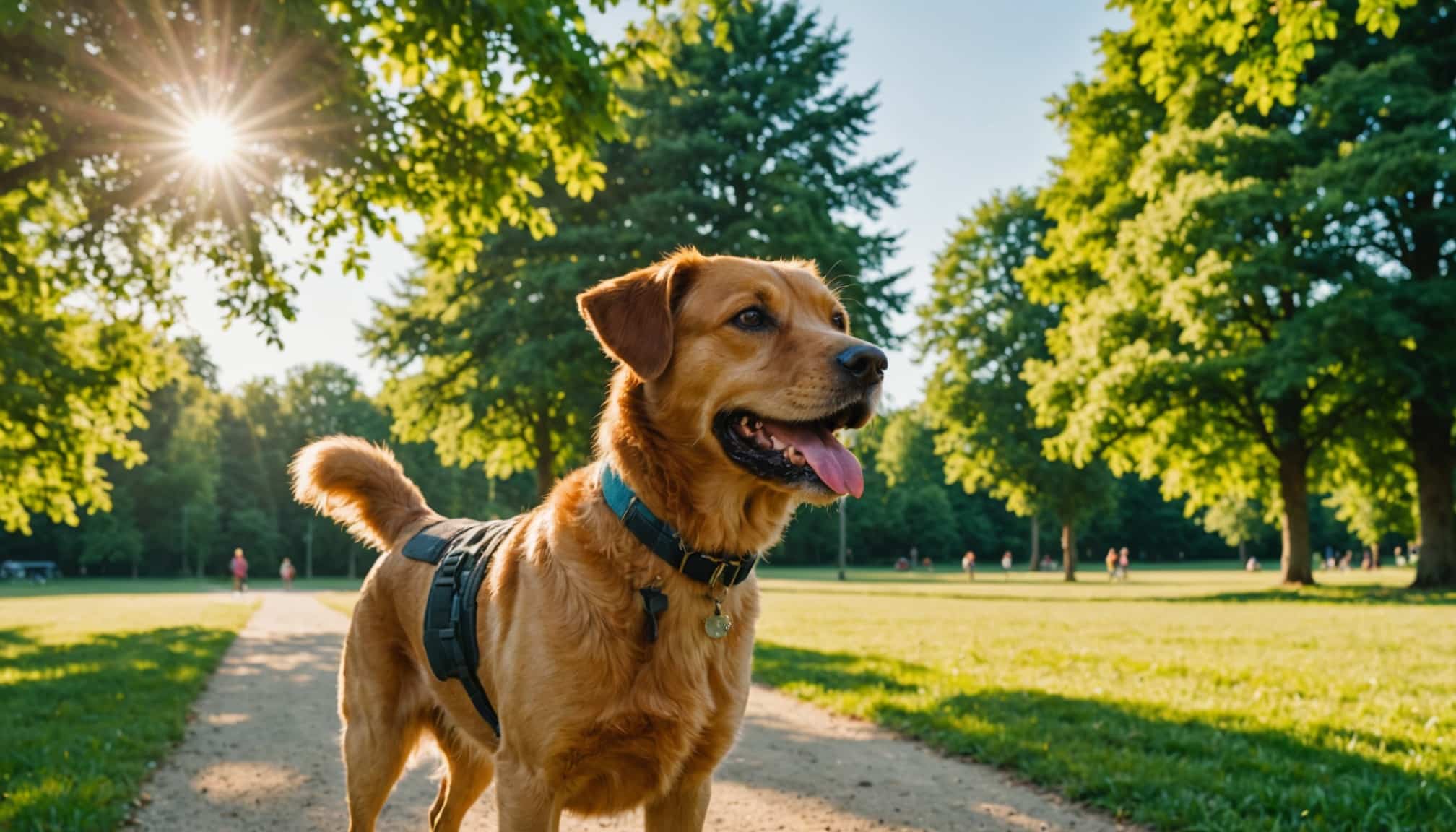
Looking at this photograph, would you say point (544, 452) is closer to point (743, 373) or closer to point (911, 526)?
point (743, 373)

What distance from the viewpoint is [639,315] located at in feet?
10.6

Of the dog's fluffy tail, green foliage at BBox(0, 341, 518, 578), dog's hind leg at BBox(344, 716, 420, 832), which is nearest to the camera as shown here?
dog's hind leg at BBox(344, 716, 420, 832)

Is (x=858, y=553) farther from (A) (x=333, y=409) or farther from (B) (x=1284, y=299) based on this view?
(B) (x=1284, y=299)

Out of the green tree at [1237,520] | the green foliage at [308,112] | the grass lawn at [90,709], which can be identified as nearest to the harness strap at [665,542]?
the grass lawn at [90,709]

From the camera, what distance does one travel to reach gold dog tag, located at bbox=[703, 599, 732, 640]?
308 cm

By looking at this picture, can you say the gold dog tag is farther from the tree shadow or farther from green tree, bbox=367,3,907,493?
green tree, bbox=367,3,907,493

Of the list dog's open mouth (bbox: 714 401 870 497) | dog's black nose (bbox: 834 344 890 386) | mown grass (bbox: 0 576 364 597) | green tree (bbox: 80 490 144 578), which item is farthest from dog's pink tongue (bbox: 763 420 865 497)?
green tree (bbox: 80 490 144 578)

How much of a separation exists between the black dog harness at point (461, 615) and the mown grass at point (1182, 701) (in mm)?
3387

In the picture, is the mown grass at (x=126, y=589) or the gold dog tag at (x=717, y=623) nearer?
the gold dog tag at (x=717, y=623)

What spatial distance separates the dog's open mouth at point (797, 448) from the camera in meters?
2.99

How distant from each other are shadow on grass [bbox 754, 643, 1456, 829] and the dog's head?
2988 millimetres

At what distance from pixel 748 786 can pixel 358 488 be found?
110 inches

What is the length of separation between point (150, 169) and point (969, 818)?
10.4 metres

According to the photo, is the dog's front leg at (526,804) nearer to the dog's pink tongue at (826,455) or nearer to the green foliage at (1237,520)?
the dog's pink tongue at (826,455)
